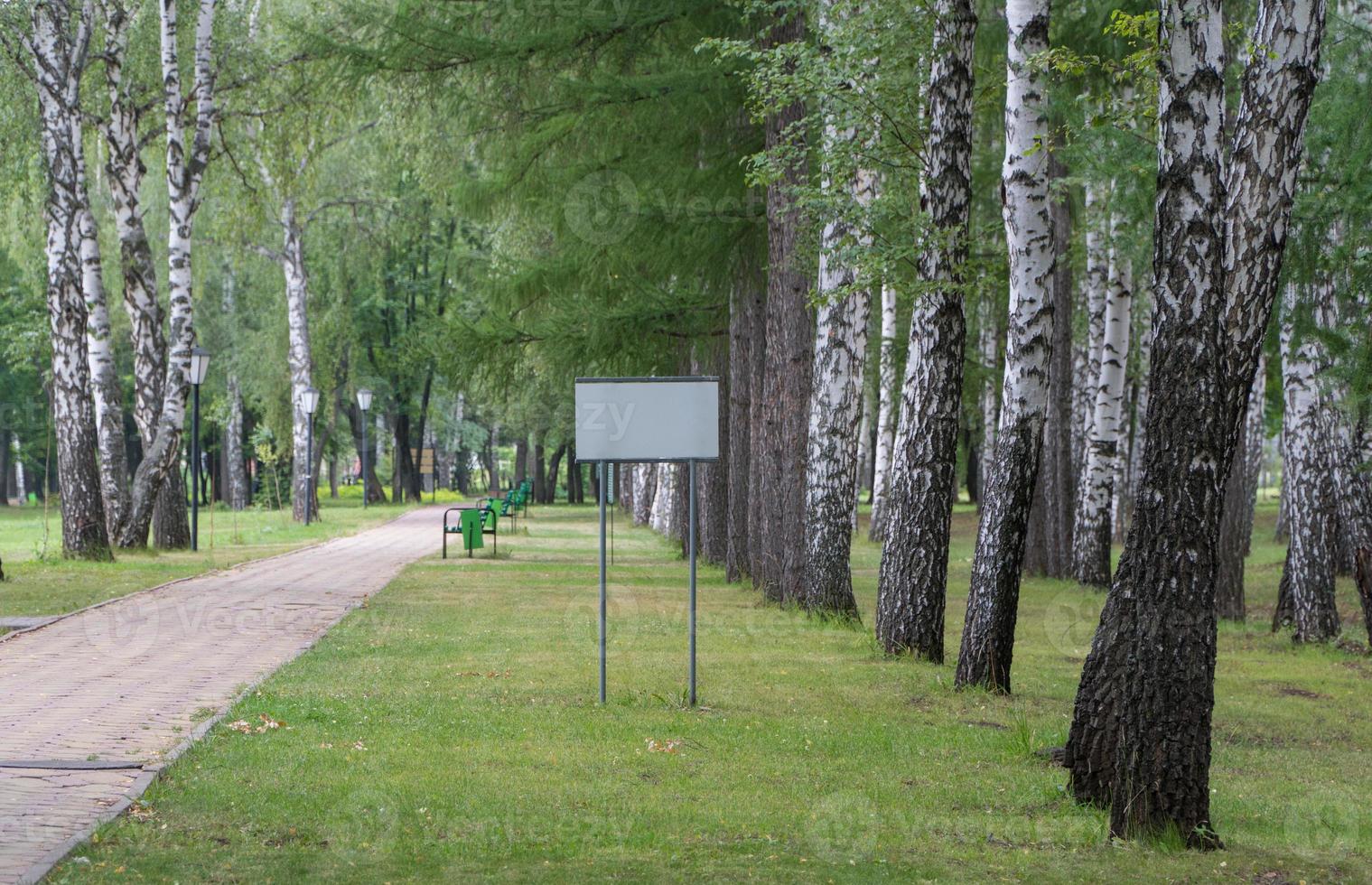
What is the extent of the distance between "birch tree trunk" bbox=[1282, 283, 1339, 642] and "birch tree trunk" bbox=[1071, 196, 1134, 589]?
4273 millimetres

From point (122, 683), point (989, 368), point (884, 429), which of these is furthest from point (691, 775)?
point (884, 429)

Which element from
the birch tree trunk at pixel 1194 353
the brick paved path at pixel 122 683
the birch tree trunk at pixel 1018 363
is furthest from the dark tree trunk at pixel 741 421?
the birch tree trunk at pixel 1194 353

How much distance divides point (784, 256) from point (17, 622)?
8.36 metres

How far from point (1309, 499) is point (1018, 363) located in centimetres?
697

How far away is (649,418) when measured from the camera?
34.1 ft

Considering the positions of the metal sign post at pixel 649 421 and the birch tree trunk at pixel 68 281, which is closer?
the metal sign post at pixel 649 421

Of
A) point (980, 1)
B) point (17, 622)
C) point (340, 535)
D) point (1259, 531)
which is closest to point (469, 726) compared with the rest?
point (17, 622)

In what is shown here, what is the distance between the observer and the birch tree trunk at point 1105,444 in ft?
68.9

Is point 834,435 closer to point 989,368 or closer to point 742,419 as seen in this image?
point 742,419

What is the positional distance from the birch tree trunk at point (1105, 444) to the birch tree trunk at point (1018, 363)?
9863mm

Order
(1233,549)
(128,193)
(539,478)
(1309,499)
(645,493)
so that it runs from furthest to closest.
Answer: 1. (539,478)
2. (645,493)
3. (128,193)
4. (1233,549)
5. (1309,499)

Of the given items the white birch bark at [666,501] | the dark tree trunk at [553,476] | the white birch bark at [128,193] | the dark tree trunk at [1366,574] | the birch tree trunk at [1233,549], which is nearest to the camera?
the dark tree trunk at [1366,574]

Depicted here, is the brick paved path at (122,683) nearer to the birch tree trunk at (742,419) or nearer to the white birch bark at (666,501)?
the birch tree trunk at (742,419)

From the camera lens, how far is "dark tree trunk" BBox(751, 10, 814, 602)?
55.9 feet
